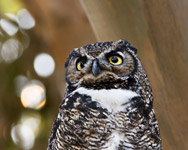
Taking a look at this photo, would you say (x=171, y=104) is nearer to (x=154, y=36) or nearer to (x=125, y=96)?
(x=154, y=36)

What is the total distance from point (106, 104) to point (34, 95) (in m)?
1.78

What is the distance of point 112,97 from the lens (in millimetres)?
1216

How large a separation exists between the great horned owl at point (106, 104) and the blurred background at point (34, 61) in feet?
4.69

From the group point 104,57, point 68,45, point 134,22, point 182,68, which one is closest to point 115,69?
point 104,57

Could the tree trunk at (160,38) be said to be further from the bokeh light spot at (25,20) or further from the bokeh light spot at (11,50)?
the bokeh light spot at (11,50)

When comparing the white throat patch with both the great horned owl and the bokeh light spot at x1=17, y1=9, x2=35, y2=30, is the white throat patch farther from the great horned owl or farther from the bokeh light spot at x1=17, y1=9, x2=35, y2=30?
the bokeh light spot at x1=17, y1=9, x2=35, y2=30

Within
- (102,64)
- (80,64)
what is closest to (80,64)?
(80,64)

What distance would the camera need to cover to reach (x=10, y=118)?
9.42 ft

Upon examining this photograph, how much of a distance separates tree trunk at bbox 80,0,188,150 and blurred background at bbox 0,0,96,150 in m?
1.21

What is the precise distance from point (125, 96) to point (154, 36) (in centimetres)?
38

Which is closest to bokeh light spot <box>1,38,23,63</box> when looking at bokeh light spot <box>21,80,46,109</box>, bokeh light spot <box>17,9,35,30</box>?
bokeh light spot <box>17,9,35,30</box>

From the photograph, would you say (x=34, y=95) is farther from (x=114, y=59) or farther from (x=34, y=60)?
(x=114, y=59)

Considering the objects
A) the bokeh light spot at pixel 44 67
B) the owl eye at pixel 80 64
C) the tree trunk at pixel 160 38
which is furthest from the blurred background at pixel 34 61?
the owl eye at pixel 80 64

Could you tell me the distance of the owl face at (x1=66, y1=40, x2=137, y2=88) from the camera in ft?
4.06
